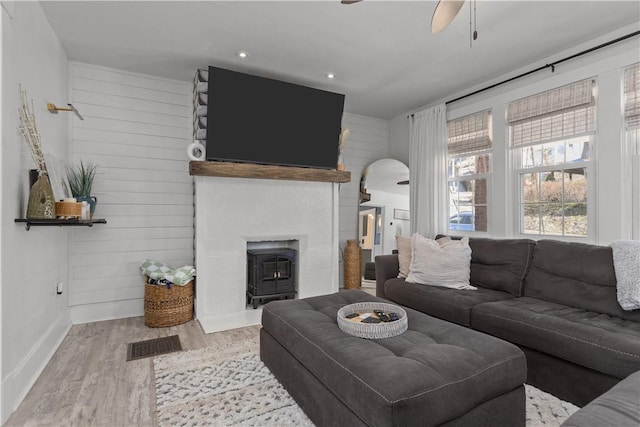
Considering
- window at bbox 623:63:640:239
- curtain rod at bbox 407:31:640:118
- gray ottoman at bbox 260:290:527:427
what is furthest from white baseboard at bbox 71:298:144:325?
window at bbox 623:63:640:239

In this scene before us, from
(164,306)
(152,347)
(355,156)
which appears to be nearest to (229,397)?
(152,347)

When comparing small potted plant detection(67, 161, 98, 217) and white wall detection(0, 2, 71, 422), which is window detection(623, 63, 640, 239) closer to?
white wall detection(0, 2, 71, 422)

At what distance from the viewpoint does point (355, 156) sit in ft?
16.1

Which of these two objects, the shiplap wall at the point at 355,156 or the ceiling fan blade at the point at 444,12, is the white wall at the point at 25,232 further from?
the shiplap wall at the point at 355,156

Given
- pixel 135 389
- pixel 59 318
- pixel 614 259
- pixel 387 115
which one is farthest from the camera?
pixel 387 115

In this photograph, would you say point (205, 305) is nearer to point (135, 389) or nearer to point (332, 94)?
point (135, 389)

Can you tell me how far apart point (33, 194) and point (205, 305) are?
5.81ft

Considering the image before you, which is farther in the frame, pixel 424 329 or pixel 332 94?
pixel 332 94

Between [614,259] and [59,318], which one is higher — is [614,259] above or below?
above

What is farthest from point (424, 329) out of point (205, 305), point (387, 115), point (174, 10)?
point (387, 115)

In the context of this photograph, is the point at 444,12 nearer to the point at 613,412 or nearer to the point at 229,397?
the point at 613,412

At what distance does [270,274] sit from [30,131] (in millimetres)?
2372

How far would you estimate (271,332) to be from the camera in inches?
85.2

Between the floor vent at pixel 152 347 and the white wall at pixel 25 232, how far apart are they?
1.78 feet
